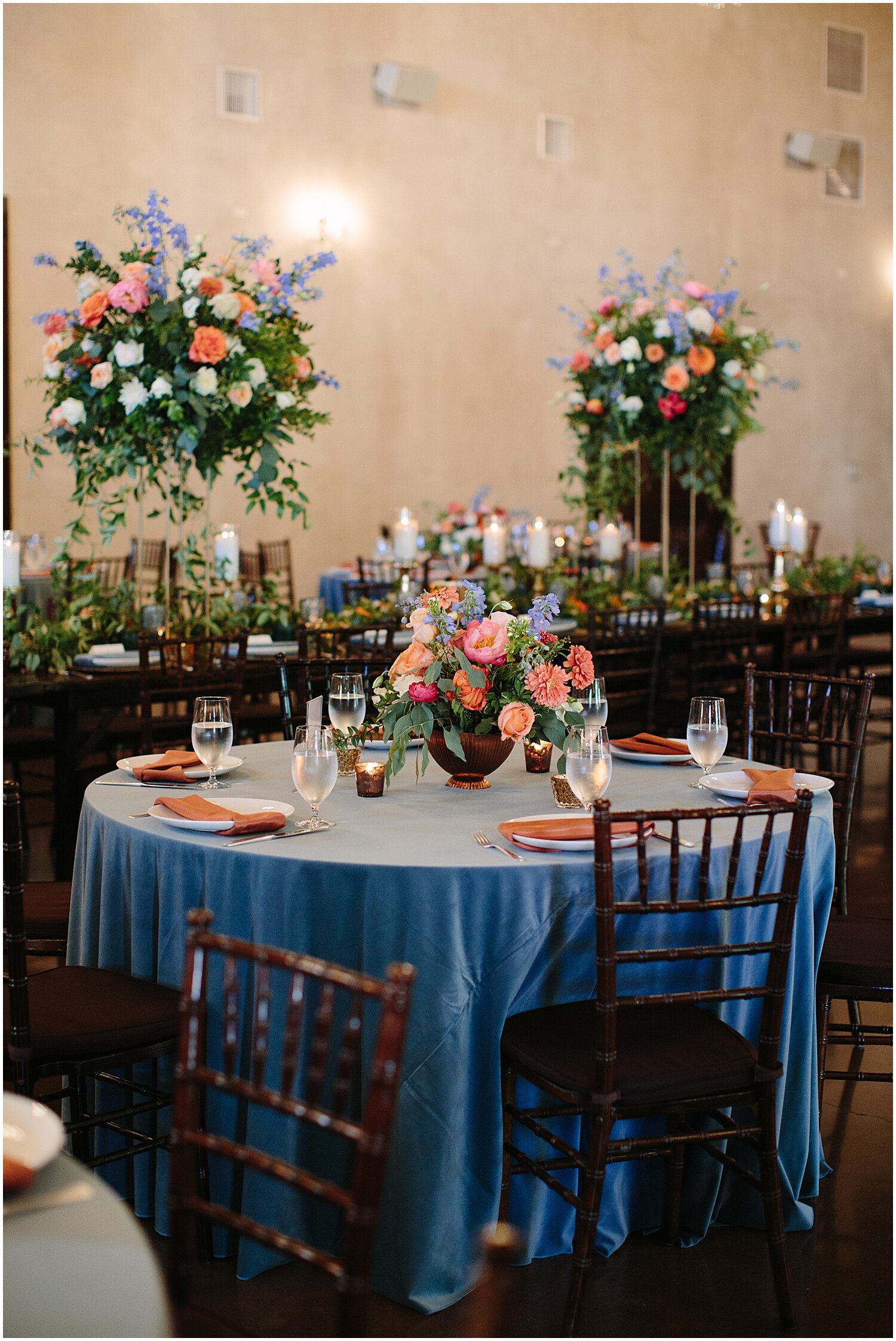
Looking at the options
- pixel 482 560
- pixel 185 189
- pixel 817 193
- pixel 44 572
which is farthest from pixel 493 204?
pixel 44 572

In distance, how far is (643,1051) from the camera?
85.1 inches

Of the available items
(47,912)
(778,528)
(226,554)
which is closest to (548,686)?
(47,912)

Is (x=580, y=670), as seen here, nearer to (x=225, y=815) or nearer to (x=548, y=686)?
(x=548, y=686)

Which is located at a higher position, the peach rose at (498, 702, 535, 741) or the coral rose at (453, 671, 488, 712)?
the coral rose at (453, 671, 488, 712)

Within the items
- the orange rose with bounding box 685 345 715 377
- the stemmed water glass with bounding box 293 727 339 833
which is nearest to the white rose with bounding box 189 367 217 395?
the stemmed water glass with bounding box 293 727 339 833

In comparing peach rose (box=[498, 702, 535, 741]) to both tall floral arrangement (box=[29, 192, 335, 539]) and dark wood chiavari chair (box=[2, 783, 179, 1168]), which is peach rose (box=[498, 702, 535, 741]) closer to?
dark wood chiavari chair (box=[2, 783, 179, 1168])

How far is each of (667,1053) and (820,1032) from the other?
0.76 m

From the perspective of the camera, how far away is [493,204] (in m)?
10.0

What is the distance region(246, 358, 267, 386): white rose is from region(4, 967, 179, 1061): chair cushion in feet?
7.54

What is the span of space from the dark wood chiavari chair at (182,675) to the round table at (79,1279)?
249cm

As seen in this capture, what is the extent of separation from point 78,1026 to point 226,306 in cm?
260

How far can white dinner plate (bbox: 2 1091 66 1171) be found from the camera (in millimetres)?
1172

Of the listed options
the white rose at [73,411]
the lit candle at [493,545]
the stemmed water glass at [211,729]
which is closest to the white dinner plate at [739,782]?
the stemmed water glass at [211,729]

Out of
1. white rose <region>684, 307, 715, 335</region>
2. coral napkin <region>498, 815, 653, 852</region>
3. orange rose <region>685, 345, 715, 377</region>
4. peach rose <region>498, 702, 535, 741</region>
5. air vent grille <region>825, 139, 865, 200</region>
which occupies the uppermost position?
air vent grille <region>825, 139, 865, 200</region>
